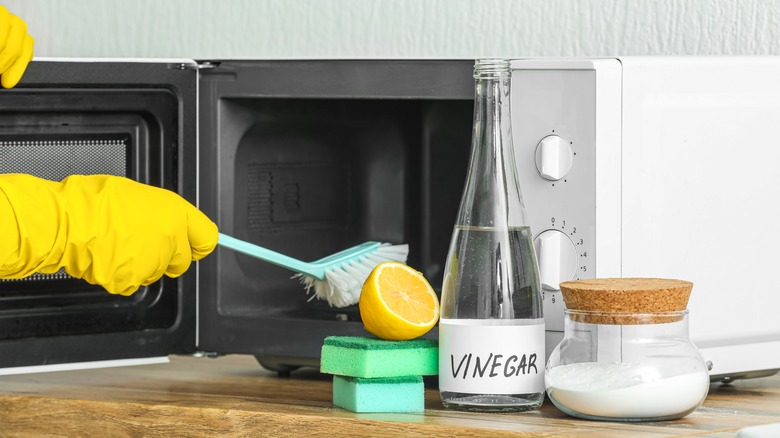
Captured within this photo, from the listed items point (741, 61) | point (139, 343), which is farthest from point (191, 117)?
point (741, 61)

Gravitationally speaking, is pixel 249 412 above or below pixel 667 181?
below

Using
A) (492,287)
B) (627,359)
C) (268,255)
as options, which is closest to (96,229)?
(268,255)

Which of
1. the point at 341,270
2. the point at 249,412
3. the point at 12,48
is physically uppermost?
the point at 12,48

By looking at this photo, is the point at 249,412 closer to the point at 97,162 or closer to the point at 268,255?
the point at 268,255

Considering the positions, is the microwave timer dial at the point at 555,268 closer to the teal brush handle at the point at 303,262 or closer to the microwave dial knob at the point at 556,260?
the microwave dial knob at the point at 556,260

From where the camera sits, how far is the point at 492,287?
1.01 metres

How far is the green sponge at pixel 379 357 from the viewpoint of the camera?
1.00 m

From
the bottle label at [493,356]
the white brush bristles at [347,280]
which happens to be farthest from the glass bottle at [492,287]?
the white brush bristles at [347,280]

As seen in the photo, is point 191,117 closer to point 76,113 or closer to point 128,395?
point 76,113

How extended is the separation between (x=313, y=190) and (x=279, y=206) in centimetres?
5

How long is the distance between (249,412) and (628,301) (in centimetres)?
30

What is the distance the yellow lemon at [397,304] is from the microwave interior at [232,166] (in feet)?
0.35

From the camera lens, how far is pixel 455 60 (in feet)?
3.63

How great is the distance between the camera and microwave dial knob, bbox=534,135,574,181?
1.03m
